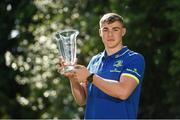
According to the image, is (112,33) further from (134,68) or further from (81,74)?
(81,74)

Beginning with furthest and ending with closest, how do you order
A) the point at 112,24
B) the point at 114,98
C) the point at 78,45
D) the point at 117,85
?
1. the point at 78,45
2. the point at 112,24
3. the point at 114,98
4. the point at 117,85

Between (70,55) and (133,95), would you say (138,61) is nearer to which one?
(133,95)

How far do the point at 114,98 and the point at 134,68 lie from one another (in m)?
0.22

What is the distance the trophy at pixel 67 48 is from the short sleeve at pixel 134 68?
348 millimetres

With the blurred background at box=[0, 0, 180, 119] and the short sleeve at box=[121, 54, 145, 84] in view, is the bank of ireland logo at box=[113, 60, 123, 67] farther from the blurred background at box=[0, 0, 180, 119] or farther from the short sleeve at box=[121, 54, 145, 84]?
the blurred background at box=[0, 0, 180, 119]

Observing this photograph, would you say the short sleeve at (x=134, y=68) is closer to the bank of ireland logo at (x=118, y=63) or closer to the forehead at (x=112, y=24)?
the bank of ireland logo at (x=118, y=63)

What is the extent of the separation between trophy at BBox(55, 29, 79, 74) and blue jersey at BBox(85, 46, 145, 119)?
281 millimetres

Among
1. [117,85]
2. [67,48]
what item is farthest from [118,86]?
[67,48]

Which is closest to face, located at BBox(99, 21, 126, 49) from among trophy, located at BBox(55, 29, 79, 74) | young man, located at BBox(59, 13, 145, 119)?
young man, located at BBox(59, 13, 145, 119)

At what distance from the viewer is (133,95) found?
3896 millimetres

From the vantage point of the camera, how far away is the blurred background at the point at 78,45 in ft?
34.1

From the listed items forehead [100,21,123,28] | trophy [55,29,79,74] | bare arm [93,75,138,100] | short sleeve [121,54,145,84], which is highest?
forehead [100,21,123,28]

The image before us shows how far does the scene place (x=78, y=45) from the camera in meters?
11.5

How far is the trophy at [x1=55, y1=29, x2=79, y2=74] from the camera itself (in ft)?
12.1
